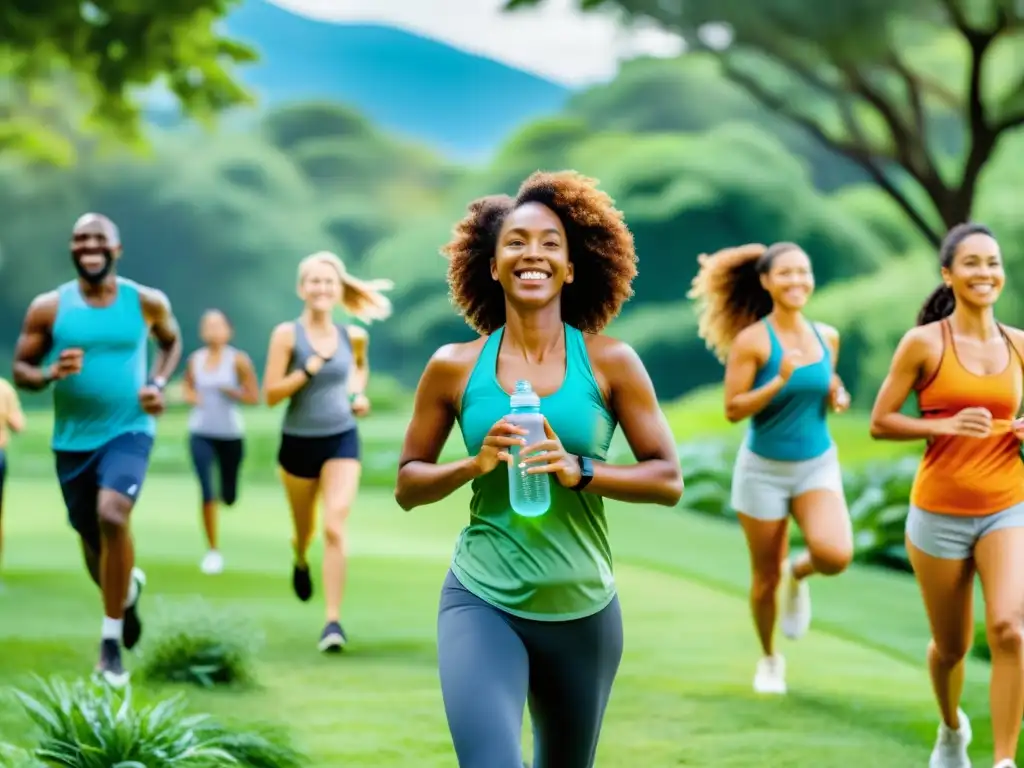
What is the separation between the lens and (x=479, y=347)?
4598 millimetres

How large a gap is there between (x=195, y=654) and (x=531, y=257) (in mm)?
4483

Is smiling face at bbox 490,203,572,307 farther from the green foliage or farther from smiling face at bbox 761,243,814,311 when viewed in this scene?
the green foliage

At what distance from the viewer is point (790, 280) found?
810 cm

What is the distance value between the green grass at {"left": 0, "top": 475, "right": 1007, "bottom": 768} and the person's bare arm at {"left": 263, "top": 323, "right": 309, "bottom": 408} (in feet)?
4.40

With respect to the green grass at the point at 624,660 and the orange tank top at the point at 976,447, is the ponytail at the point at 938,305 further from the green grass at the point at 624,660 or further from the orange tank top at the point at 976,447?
the green grass at the point at 624,660

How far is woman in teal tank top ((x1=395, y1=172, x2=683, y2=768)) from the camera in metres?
4.30

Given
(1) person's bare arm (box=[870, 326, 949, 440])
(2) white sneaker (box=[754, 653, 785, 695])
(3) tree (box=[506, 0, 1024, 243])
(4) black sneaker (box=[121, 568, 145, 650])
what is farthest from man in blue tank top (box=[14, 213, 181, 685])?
(3) tree (box=[506, 0, 1024, 243])

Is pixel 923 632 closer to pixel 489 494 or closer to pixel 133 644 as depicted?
pixel 133 644

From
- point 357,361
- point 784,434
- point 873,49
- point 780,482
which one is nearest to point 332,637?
point 357,361

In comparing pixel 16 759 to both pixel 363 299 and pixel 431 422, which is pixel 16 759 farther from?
pixel 363 299

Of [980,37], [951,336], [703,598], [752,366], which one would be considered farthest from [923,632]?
[980,37]

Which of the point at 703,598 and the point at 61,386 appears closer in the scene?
the point at 61,386

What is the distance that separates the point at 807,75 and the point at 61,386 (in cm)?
1445

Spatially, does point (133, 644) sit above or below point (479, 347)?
below
